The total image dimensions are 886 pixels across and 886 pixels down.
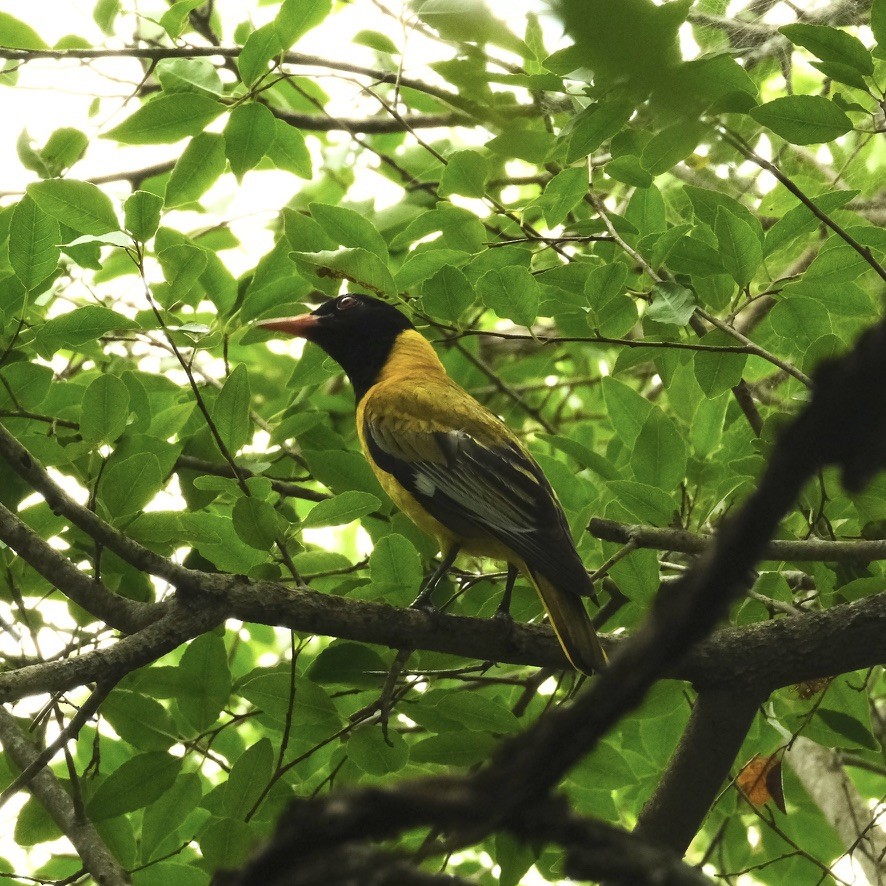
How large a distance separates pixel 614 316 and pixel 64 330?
1.61m

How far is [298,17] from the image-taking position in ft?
10.5

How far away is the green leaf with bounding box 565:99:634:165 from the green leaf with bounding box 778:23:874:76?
Result: 443 millimetres

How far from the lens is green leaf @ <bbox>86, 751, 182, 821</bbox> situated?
2893 millimetres

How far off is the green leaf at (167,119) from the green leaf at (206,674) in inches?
61.1

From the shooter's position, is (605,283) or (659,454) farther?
(659,454)

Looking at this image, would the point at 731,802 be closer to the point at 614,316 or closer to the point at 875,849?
the point at 875,849

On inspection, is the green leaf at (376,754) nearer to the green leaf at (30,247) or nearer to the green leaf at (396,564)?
the green leaf at (396,564)

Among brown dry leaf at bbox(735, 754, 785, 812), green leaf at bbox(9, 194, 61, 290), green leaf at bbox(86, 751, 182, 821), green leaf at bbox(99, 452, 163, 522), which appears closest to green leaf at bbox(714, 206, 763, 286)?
brown dry leaf at bbox(735, 754, 785, 812)

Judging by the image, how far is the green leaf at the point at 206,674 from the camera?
10.0ft

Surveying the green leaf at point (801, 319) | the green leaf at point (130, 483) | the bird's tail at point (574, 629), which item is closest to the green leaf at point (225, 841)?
the green leaf at point (130, 483)

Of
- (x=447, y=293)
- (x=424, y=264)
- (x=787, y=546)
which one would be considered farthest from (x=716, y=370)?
(x=424, y=264)

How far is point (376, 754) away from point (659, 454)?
48.3 inches

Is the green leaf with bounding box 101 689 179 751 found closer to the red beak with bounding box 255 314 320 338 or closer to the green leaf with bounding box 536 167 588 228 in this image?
the green leaf with bounding box 536 167 588 228

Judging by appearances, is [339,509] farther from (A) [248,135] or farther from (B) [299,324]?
(B) [299,324]
